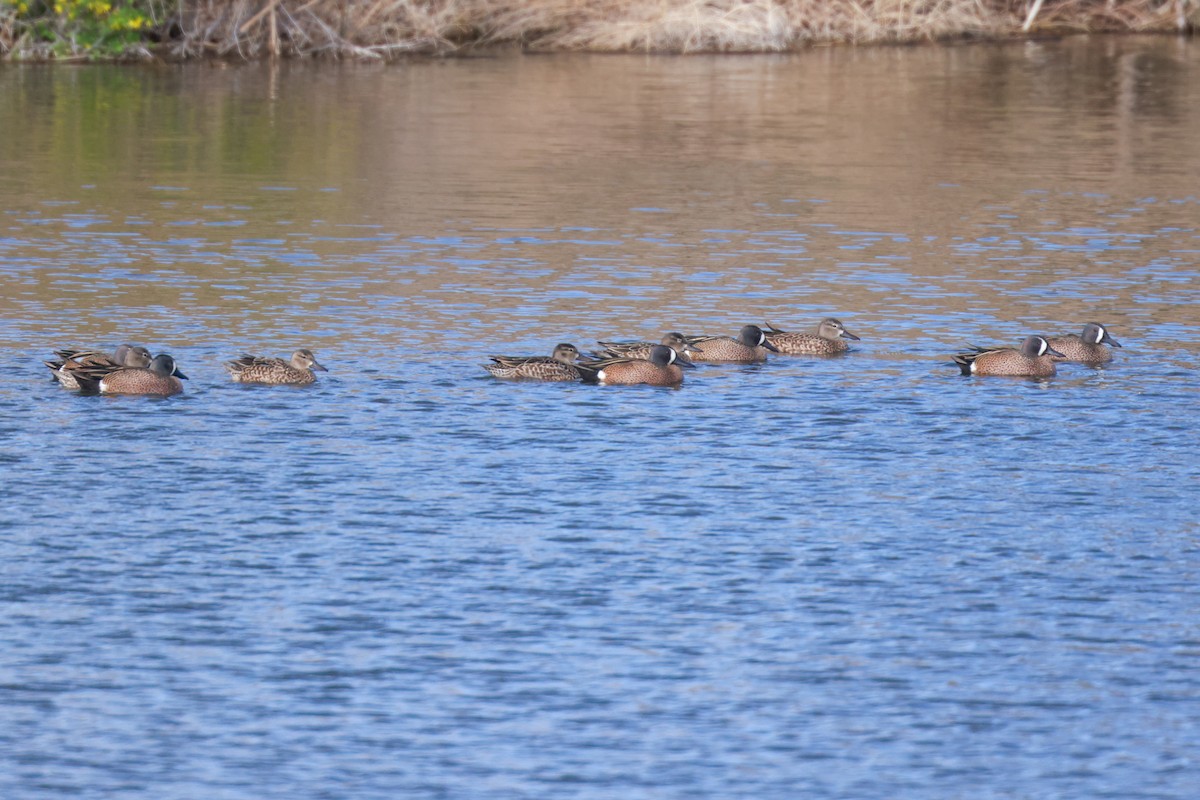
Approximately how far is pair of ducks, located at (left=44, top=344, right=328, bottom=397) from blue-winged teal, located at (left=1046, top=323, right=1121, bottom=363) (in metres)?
7.17

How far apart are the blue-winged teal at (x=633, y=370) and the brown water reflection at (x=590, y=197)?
205 centimetres

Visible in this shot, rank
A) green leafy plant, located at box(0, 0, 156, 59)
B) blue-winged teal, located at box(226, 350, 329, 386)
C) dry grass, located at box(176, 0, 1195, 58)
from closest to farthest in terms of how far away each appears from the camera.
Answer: blue-winged teal, located at box(226, 350, 329, 386), green leafy plant, located at box(0, 0, 156, 59), dry grass, located at box(176, 0, 1195, 58)

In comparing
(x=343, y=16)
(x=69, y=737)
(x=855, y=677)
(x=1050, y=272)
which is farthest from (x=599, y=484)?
(x=343, y=16)

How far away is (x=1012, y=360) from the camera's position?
60.8ft

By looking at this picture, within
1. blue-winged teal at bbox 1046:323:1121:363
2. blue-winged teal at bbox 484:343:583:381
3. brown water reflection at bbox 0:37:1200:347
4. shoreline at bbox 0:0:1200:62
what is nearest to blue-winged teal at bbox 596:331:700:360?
blue-winged teal at bbox 484:343:583:381

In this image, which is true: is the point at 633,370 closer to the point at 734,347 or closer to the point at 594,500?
the point at 734,347

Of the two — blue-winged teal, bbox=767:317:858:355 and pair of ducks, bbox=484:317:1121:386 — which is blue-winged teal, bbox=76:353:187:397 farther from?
blue-winged teal, bbox=767:317:858:355

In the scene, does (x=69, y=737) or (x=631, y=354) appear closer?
(x=69, y=737)

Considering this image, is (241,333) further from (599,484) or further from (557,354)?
(599,484)

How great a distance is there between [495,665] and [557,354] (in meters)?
7.11

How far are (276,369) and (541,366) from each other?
Answer: 2.43 metres

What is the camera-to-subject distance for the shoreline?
46719 mm

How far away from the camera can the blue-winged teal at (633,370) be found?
1812cm

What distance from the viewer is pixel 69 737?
411 inches
